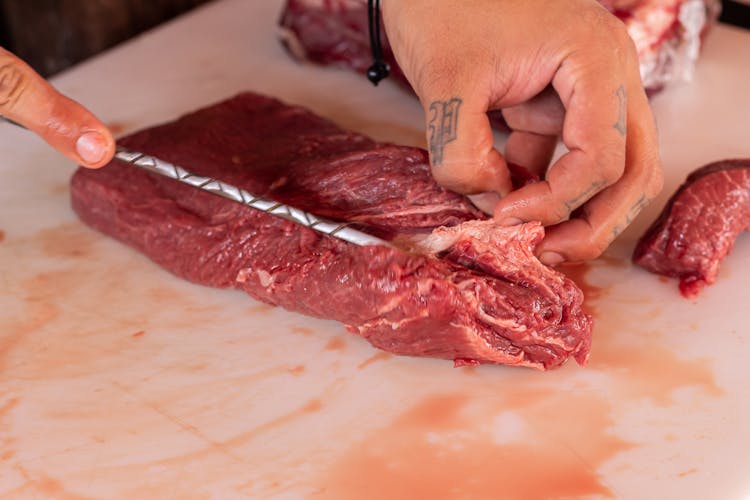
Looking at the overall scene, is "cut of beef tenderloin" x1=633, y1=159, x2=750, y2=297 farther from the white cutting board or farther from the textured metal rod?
the textured metal rod

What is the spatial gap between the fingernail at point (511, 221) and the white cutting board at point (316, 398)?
38 centimetres

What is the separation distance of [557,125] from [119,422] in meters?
1.44

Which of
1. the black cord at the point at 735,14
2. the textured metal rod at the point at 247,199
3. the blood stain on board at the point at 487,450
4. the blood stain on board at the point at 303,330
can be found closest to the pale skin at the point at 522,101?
the textured metal rod at the point at 247,199

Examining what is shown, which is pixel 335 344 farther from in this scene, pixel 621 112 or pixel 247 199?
pixel 621 112

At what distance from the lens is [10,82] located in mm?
2361

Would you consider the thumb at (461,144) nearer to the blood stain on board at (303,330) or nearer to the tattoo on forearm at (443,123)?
the tattoo on forearm at (443,123)

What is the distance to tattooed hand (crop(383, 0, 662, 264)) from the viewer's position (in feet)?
7.93

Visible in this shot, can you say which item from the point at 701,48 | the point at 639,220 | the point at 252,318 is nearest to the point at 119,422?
the point at 252,318

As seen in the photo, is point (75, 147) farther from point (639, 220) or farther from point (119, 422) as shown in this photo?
point (639, 220)

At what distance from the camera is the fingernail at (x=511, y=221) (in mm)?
2463

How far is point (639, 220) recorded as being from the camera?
298 cm

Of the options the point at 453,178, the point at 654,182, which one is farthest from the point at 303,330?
the point at 654,182

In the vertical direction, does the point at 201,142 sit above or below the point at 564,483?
above

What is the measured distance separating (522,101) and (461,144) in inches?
11.8
